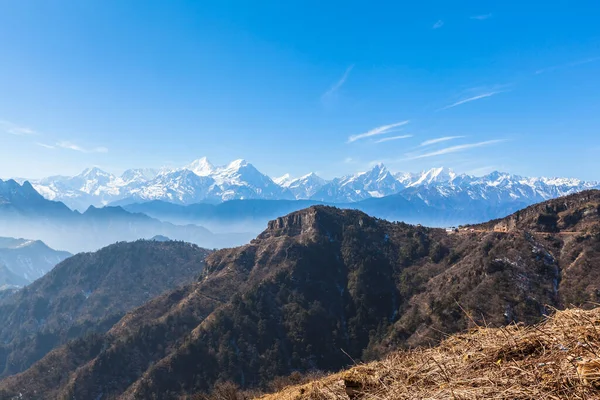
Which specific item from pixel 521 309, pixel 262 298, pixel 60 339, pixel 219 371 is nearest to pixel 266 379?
pixel 219 371

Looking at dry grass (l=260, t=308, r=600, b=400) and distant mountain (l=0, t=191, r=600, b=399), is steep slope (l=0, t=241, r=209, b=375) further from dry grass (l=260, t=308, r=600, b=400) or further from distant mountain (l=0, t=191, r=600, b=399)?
dry grass (l=260, t=308, r=600, b=400)

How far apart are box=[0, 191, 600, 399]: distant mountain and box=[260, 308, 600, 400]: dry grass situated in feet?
196

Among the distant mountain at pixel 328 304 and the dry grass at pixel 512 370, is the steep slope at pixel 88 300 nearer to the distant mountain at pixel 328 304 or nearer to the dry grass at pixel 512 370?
the distant mountain at pixel 328 304

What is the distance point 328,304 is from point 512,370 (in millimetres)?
94461

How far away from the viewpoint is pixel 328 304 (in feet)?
308

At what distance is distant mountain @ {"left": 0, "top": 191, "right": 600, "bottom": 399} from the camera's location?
6625cm

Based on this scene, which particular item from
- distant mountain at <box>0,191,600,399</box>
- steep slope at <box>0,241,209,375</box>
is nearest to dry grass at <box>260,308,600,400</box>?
distant mountain at <box>0,191,600,399</box>

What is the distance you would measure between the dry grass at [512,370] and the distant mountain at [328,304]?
5961 centimetres

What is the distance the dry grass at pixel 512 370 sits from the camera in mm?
3086

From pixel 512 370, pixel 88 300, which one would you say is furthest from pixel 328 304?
pixel 88 300

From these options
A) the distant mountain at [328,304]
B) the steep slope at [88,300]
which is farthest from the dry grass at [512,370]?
the steep slope at [88,300]

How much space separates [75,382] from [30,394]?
15.6 meters

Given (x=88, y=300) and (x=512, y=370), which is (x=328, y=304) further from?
(x=88, y=300)

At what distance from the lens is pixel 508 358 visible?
13.9 feet
